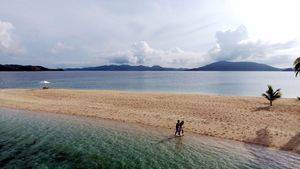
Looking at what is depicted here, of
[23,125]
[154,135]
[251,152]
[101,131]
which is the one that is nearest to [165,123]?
[154,135]

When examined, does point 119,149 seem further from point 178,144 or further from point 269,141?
point 269,141

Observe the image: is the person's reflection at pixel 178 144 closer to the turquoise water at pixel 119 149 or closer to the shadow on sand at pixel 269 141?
the turquoise water at pixel 119 149

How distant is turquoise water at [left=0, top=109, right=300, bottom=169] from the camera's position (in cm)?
2005

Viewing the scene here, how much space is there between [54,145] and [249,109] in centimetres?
2982

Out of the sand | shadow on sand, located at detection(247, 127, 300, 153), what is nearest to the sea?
shadow on sand, located at detection(247, 127, 300, 153)

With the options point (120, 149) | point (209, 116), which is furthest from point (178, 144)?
point (209, 116)

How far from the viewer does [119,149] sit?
2311cm

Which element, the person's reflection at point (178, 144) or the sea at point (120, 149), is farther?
the person's reflection at point (178, 144)

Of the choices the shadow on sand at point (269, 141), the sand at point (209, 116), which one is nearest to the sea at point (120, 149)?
the shadow on sand at point (269, 141)

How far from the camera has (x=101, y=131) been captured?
2894cm

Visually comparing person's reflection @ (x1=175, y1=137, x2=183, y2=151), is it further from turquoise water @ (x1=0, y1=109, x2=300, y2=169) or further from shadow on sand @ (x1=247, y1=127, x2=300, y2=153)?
shadow on sand @ (x1=247, y1=127, x2=300, y2=153)

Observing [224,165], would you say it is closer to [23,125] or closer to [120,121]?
[120,121]

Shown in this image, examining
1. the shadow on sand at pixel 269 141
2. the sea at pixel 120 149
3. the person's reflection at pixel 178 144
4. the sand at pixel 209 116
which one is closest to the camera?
the sea at pixel 120 149

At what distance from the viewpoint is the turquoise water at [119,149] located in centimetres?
2005
